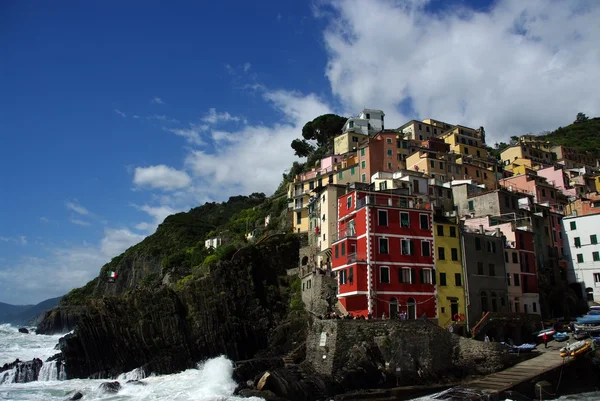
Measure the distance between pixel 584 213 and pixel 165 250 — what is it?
316ft

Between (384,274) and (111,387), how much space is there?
2611 centimetres

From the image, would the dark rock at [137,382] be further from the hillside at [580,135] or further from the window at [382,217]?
the hillside at [580,135]

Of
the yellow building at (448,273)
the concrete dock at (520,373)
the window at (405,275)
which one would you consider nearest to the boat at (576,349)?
the concrete dock at (520,373)

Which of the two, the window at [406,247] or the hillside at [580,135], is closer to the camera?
the window at [406,247]

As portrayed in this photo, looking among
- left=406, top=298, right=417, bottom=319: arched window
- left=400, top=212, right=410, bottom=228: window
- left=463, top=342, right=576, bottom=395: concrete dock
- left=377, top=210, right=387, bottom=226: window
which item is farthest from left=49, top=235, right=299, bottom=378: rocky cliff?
left=463, top=342, right=576, bottom=395: concrete dock

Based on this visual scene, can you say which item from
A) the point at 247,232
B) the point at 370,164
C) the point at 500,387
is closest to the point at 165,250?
the point at 247,232

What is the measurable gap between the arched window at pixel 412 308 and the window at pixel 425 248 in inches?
185

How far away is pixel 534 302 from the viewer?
5309 cm

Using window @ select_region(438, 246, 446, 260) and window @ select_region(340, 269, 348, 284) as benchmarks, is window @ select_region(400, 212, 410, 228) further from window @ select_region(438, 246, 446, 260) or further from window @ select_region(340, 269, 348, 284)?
window @ select_region(340, 269, 348, 284)

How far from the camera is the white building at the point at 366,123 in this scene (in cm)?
10172

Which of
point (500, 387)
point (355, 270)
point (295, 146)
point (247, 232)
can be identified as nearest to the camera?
point (500, 387)

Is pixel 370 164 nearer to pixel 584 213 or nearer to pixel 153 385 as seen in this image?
pixel 584 213

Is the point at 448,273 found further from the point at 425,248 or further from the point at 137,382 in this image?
the point at 137,382

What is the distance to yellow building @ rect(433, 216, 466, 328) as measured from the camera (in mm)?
46656
